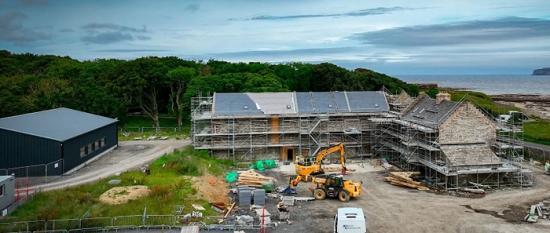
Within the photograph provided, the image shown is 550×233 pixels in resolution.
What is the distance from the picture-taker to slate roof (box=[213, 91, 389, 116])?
45.2 meters

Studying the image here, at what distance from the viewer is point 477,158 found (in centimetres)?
3591

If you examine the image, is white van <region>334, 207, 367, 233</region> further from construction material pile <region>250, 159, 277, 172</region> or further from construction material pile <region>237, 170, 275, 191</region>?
construction material pile <region>250, 159, 277, 172</region>

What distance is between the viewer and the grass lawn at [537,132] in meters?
52.7

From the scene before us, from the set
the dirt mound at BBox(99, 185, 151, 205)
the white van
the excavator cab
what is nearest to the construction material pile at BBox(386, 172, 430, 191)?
the excavator cab

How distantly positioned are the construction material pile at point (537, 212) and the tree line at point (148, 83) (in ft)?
122

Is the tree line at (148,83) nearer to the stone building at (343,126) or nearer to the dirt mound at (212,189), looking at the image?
the stone building at (343,126)

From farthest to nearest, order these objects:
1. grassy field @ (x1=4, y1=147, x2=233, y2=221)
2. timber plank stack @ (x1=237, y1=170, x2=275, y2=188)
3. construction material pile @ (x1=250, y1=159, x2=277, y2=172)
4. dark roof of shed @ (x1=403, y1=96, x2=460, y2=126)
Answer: construction material pile @ (x1=250, y1=159, x2=277, y2=172) → dark roof of shed @ (x1=403, y1=96, x2=460, y2=126) → timber plank stack @ (x1=237, y1=170, x2=275, y2=188) → grassy field @ (x1=4, y1=147, x2=233, y2=221)

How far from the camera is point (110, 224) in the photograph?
24.3 meters

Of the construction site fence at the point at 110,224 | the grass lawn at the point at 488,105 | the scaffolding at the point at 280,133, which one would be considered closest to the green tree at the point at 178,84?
the scaffolding at the point at 280,133

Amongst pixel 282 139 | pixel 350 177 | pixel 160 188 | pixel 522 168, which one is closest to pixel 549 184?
pixel 522 168

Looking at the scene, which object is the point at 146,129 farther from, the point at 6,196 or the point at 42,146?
the point at 6,196

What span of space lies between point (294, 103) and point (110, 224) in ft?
85.0

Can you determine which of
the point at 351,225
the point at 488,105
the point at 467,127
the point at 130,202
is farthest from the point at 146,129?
the point at 488,105

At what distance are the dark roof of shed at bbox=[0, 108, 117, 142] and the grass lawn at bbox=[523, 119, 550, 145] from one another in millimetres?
46220
